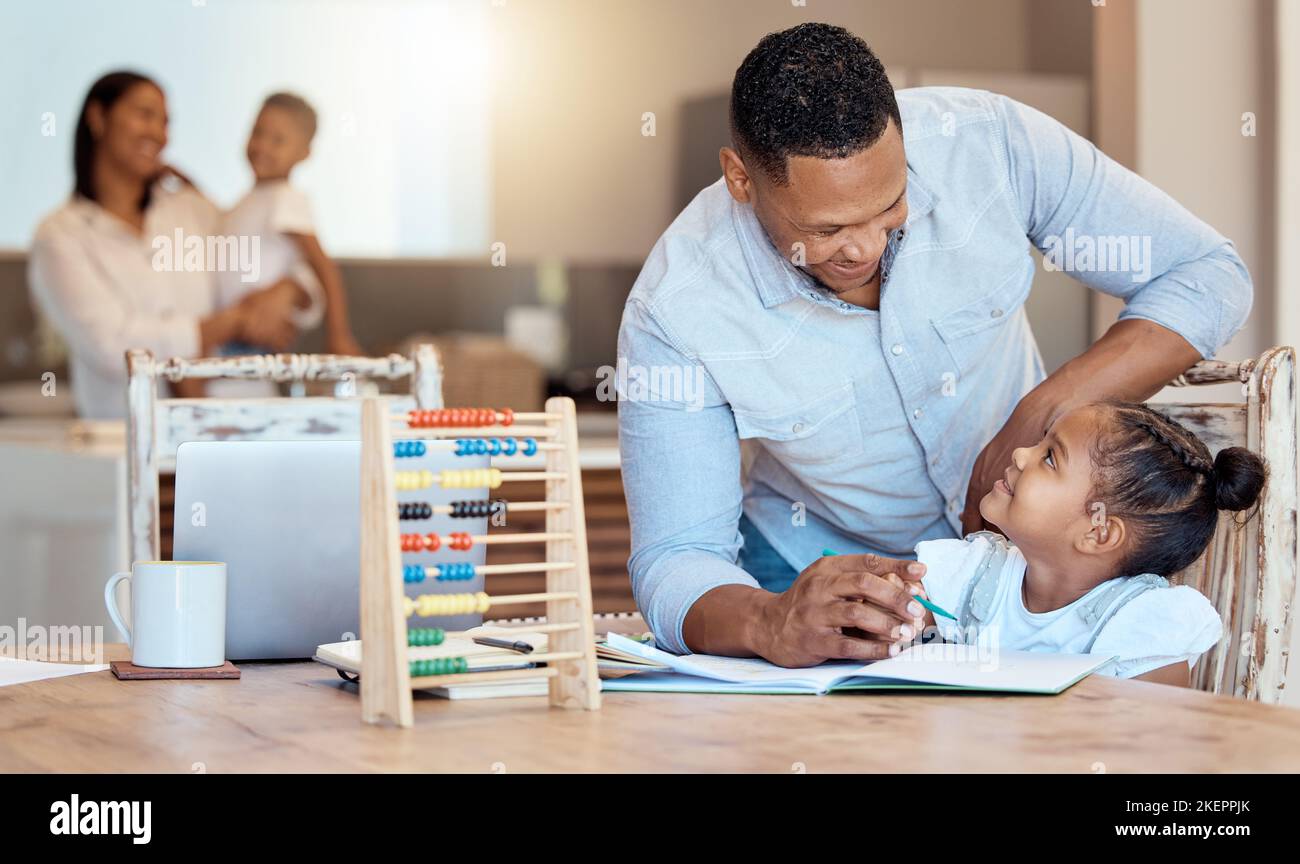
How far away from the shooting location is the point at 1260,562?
163 cm

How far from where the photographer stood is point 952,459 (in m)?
1.87

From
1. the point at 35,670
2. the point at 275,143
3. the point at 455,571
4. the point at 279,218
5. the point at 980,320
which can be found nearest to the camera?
the point at 455,571

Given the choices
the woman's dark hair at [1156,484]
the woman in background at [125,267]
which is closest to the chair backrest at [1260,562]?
the woman's dark hair at [1156,484]

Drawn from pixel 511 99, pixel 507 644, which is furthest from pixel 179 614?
pixel 511 99

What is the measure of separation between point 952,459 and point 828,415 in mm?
197

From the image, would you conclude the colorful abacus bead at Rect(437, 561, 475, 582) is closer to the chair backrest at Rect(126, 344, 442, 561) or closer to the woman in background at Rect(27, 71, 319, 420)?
the chair backrest at Rect(126, 344, 442, 561)

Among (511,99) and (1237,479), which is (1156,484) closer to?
(1237,479)

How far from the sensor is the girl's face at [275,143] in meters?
4.12

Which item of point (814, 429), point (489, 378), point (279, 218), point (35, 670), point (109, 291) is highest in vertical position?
point (279, 218)

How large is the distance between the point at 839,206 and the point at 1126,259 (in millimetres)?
532

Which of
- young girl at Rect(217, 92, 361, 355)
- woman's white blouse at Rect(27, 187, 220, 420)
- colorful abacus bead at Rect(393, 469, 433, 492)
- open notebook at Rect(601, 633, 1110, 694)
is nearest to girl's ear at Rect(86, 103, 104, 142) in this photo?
woman's white blouse at Rect(27, 187, 220, 420)

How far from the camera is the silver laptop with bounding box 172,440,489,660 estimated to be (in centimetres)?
142

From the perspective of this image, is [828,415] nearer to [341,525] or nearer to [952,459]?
[952,459]
